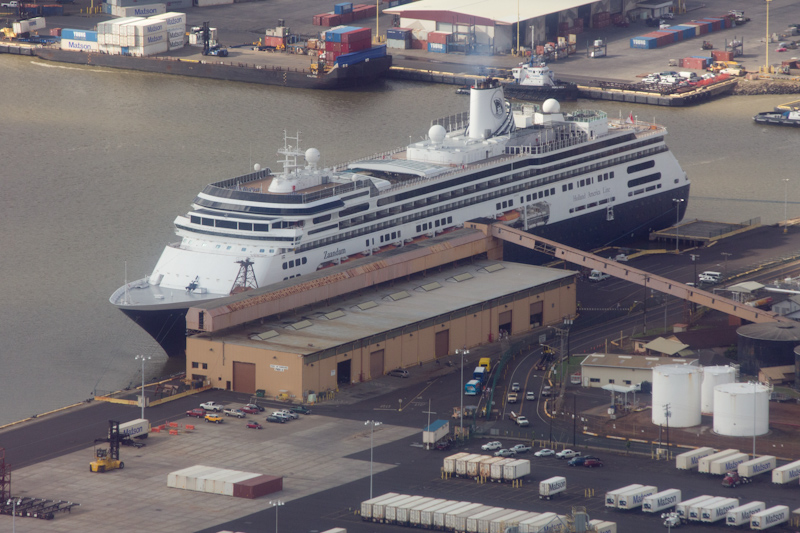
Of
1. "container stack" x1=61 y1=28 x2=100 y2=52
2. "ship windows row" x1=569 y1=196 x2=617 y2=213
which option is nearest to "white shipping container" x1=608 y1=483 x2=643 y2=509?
"ship windows row" x1=569 y1=196 x2=617 y2=213

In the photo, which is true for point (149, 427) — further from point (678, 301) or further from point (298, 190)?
point (678, 301)

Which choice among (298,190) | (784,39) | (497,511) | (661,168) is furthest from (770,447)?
(784,39)

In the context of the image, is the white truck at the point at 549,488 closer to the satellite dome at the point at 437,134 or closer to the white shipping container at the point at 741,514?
the white shipping container at the point at 741,514

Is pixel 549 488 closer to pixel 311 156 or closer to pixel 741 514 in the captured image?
pixel 741 514

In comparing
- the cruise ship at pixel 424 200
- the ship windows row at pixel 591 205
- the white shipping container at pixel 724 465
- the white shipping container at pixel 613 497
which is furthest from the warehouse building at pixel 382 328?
the white shipping container at pixel 724 465

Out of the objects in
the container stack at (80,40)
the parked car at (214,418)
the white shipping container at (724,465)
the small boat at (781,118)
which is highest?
the container stack at (80,40)

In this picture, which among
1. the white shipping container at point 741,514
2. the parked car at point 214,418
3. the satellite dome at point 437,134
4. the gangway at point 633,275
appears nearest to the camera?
the white shipping container at point 741,514

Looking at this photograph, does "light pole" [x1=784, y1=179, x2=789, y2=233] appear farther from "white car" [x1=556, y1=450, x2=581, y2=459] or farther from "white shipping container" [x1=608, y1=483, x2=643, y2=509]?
"white shipping container" [x1=608, y1=483, x2=643, y2=509]
